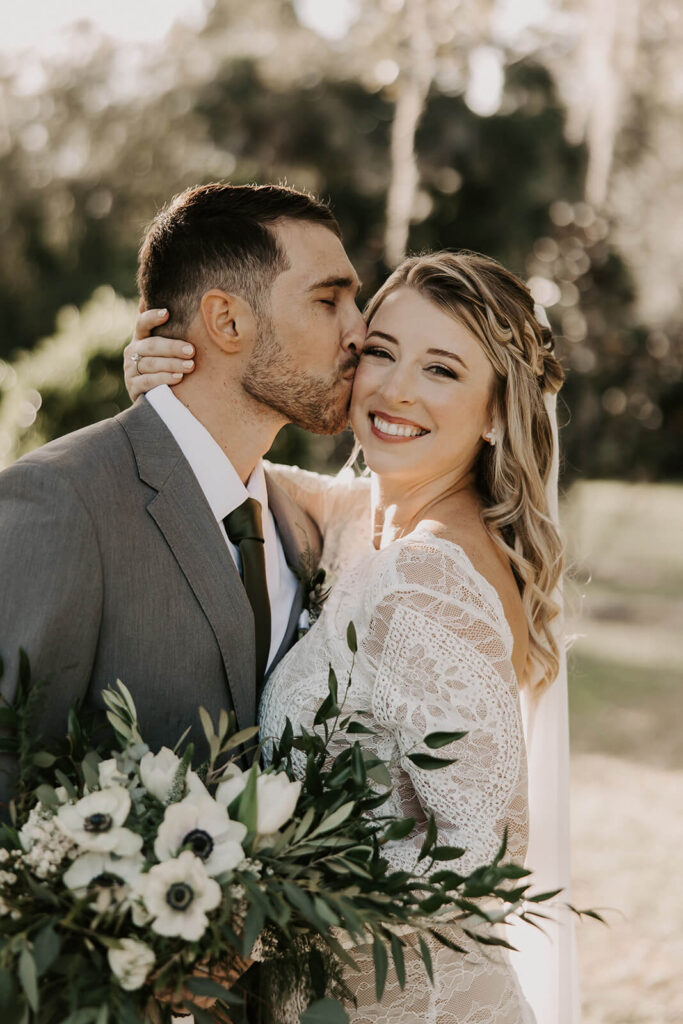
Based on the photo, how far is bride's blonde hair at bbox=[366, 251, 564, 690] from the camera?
278 centimetres

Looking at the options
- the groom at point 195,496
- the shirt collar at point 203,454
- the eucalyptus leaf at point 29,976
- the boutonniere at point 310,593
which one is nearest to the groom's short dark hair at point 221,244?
the groom at point 195,496

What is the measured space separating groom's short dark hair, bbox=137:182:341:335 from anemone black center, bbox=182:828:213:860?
1.47 m

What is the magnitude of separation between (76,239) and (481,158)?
4959 millimetres

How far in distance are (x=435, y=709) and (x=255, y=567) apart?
60cm

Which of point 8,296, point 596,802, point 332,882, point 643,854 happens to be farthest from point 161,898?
point 8,296

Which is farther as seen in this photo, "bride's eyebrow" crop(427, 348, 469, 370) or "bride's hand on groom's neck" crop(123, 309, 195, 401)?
"bride's eyebrow" crop(427, 348, 469, 370)

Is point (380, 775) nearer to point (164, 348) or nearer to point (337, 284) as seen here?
point (164, 348)

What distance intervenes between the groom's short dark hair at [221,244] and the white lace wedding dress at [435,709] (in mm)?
838

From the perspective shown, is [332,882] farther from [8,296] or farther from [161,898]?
[8,296]

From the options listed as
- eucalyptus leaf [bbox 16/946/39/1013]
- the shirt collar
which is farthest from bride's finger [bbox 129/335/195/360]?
eucalyptus leaf [bbox 16/946/39/1013]

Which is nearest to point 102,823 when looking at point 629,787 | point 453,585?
point 453,585

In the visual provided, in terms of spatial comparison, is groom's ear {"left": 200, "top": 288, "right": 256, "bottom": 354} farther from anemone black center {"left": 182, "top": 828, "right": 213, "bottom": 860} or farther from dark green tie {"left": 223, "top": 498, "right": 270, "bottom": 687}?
anemone black center {"left": 182, "top": 828, "right": 213, "bottom": 860}

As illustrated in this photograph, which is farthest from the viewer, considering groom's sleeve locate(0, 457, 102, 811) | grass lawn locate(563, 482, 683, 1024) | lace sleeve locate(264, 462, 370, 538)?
grass lawn locate(563, 482, 683, 1024)

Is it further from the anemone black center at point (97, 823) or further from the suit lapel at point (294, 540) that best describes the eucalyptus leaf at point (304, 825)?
the suit lapel at point (294, 540)
